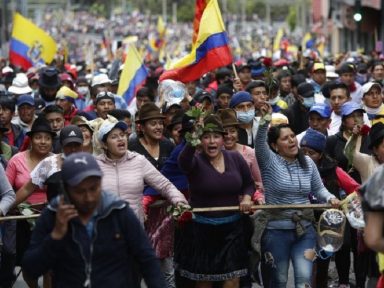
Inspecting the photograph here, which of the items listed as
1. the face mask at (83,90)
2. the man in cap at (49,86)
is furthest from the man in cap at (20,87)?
the face mask at (83,90)

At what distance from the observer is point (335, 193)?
949 centimetres

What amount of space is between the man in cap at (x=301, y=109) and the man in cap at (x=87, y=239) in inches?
266

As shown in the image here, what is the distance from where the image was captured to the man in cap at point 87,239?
233 inches

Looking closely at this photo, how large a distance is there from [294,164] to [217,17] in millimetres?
4239

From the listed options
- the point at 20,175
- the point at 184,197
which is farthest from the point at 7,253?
the point at 184,197

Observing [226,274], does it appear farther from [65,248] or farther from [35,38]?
[35,38]

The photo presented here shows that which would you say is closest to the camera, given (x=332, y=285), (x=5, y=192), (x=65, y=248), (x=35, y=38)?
(x=65, y=248)

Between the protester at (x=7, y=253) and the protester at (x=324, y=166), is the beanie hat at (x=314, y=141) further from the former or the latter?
the protester at (x=7, y=253)

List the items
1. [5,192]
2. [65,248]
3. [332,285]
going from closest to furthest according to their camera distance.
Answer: [65,248] → [5,192] → [332,285]

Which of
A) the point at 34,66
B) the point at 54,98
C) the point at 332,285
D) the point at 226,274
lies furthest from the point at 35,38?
the point at 226,274

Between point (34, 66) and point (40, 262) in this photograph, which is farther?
point (34, 66)

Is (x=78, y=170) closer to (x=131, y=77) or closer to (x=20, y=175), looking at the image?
(x=20, y=175)

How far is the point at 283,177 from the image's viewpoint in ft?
28.3

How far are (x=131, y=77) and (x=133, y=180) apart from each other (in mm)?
7454
